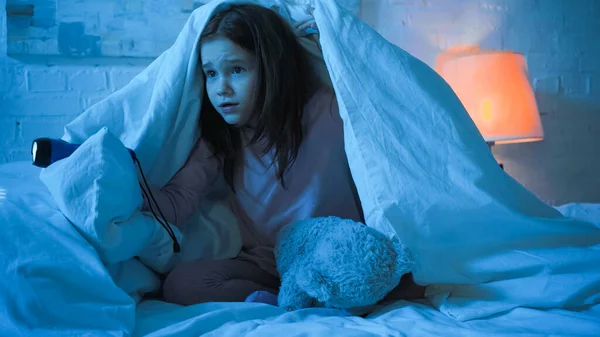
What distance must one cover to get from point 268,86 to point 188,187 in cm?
26

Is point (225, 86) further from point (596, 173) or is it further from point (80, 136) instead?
point (596, 173)

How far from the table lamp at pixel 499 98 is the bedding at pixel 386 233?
80cm

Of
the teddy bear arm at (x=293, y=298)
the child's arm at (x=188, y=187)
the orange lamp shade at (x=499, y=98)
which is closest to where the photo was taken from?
the teddy bear arm at (x=293, y=298)

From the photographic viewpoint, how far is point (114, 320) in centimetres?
59

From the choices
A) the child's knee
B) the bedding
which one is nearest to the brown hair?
the bedding

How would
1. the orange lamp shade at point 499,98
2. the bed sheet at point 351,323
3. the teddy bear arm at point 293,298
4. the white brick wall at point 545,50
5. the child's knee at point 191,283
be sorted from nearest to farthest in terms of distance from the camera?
the bed sheet at point 351,323 < the teddy bear arm at point 293,298 < the child's knee at point 191,283 < the orange lamp shade at point 499,98 < the white brick wall at point 545,50

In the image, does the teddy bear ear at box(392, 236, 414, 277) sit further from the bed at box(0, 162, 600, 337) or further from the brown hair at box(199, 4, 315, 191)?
the brown hair at box(199, 4, 315, 191)

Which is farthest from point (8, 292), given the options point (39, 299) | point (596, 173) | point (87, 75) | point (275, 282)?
point (596, 173)

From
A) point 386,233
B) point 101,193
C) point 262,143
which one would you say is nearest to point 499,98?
point 262,143

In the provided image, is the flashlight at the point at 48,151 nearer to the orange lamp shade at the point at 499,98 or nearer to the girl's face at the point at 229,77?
the girl's face at the point at 229,77

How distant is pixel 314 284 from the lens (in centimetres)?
63

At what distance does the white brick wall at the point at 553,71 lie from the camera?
6.18 feet

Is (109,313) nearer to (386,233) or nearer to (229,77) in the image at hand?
(386,233)

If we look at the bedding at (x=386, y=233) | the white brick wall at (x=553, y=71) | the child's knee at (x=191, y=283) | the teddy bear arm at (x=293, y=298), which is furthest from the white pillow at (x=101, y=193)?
the white brick wall at (x=553, y=71)
